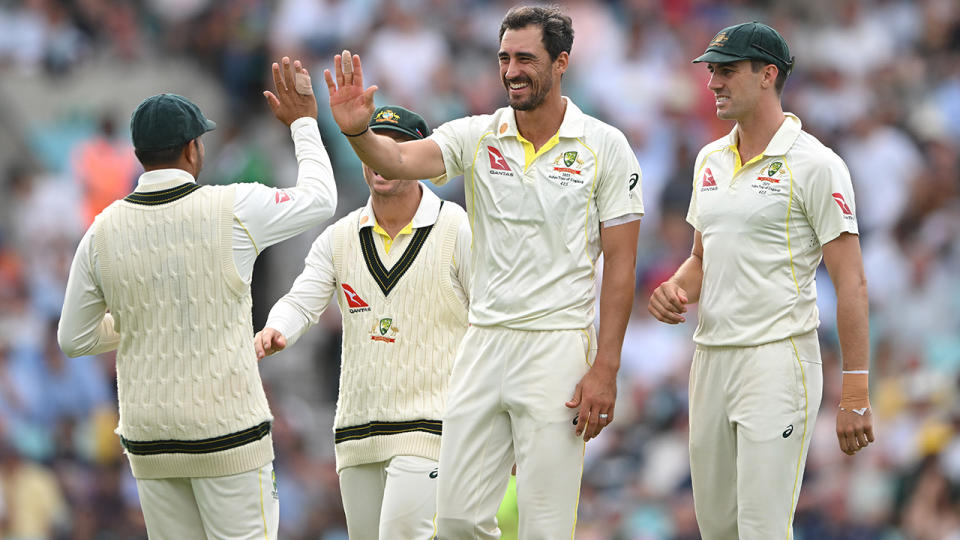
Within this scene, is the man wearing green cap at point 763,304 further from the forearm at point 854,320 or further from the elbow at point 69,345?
the elbow at point 69,345

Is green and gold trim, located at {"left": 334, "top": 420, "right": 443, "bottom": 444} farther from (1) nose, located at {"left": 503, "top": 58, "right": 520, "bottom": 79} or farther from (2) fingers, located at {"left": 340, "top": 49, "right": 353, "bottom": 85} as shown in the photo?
(2) fingers, located at {"left": 340, "top": 49, "right": 353, "bottom": 85}

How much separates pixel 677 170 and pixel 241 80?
4380 mm

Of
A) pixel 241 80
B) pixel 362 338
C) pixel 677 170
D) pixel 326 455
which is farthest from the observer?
pixel 241 80

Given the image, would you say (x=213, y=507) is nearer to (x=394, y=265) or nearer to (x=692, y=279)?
(x=394, y=265)

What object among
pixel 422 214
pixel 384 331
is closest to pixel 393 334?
pixel 384 331

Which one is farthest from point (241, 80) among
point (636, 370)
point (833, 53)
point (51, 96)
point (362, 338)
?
point (362, 338)

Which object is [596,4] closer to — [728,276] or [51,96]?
[51,96]

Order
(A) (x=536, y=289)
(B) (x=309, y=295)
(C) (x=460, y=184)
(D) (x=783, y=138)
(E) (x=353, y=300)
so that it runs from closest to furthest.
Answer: (A) (x=536, y=289) < (D) (x=783, y=138) < (E) (x=353, y=300) < (B) (x=309, y=295) < (C) (x=460, y=184)

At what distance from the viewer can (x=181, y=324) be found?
597 centimetres

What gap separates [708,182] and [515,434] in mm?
1460

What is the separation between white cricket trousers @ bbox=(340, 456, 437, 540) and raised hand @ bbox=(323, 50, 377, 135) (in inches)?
72.2

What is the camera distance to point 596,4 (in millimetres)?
15211

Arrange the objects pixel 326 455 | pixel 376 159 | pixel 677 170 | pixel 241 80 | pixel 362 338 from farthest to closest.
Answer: pixel 241 80 < pixel 677 170 < pixel 326 455 < pixel 362 338 < pixel 376 159

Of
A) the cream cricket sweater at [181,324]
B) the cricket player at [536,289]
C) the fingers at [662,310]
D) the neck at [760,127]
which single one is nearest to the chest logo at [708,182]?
the neck at [760,127]
